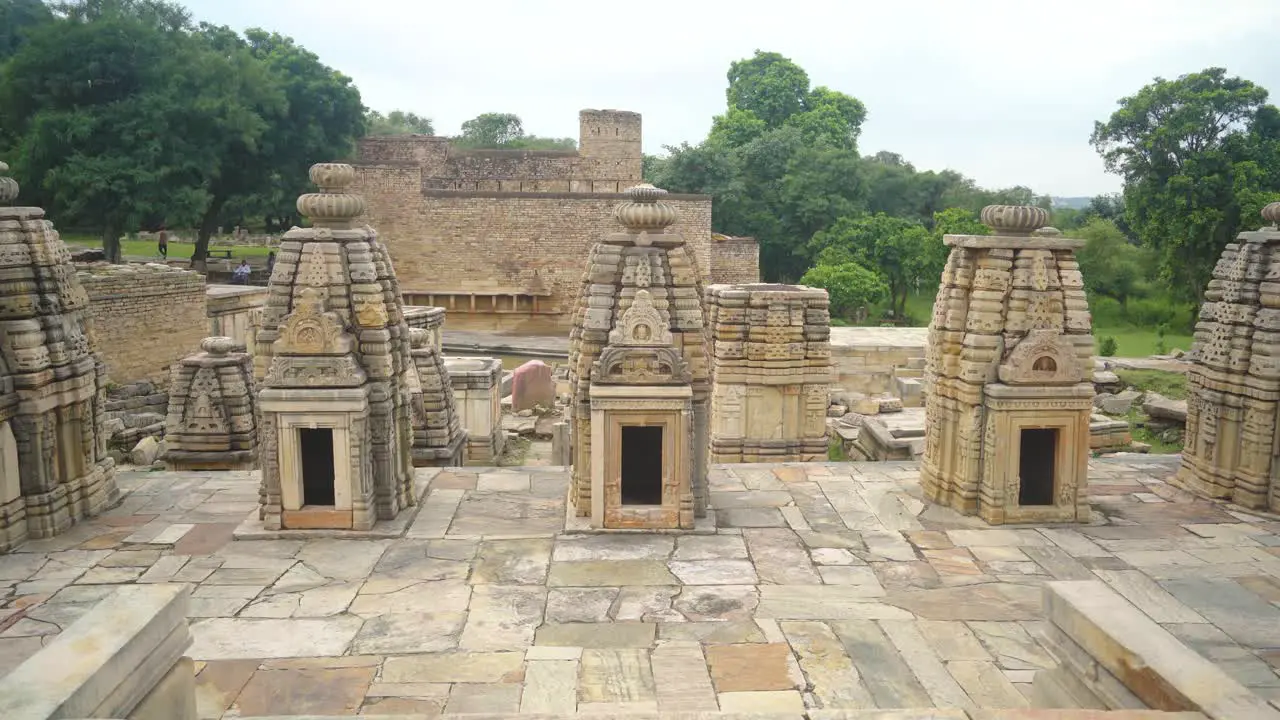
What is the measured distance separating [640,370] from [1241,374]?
6.38 metres

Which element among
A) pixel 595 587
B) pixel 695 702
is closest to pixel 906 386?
pixel 595 587

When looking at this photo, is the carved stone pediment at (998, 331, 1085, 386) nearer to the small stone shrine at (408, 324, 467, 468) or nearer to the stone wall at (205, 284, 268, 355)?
the small stone shrine at (408, 324, 467, 468)

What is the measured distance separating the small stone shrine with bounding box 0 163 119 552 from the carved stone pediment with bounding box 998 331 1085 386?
925cm

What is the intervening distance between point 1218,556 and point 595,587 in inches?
232

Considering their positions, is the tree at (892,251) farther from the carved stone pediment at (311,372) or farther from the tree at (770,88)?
the carved stone pediment at (311,372)

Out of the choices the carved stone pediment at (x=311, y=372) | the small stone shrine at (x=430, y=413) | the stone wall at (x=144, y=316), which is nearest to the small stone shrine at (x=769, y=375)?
the small stone shrine at (x=430, y=413)

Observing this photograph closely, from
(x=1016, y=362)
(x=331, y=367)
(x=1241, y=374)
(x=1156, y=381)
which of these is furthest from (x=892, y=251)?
(x=331, y=367)

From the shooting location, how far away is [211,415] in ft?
41.8

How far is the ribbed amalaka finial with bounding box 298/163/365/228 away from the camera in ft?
30.7

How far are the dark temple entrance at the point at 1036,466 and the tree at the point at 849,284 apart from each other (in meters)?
19.6

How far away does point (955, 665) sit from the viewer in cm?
685

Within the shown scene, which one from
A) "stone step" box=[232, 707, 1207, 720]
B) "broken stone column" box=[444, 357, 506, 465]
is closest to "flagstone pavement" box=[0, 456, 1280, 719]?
"stone step" box=[232, 707, 1207, 720]

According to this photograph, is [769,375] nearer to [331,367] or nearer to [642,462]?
[642,462]

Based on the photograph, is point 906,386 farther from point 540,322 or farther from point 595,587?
Result: point 540,322
